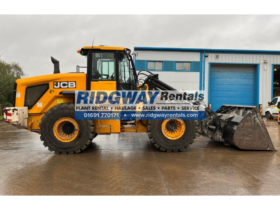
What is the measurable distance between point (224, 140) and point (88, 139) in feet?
13.5

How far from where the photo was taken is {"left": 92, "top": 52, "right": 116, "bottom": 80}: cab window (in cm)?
555

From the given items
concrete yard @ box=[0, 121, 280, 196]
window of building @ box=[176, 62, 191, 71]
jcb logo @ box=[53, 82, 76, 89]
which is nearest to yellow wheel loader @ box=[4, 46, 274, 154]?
jcb logo @ box=[53, 82, 76, 89]

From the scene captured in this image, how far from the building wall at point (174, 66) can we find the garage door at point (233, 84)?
197 cm

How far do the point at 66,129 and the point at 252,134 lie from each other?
519cm

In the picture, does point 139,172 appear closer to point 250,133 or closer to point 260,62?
point 250,133

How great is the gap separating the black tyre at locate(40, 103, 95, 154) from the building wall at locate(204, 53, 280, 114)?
1485cm

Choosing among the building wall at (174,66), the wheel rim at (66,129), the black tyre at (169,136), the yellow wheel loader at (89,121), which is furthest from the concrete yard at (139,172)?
the building wall at (174,66)

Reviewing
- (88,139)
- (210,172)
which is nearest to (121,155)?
(88,139)

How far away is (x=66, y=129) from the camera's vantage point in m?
5.52

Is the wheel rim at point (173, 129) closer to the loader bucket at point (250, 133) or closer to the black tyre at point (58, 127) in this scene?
the loader bucket at point (250, 133)

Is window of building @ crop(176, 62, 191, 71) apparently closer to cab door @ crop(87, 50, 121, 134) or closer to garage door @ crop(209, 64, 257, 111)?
garage door @ crop(209, 64, 257, 111)
